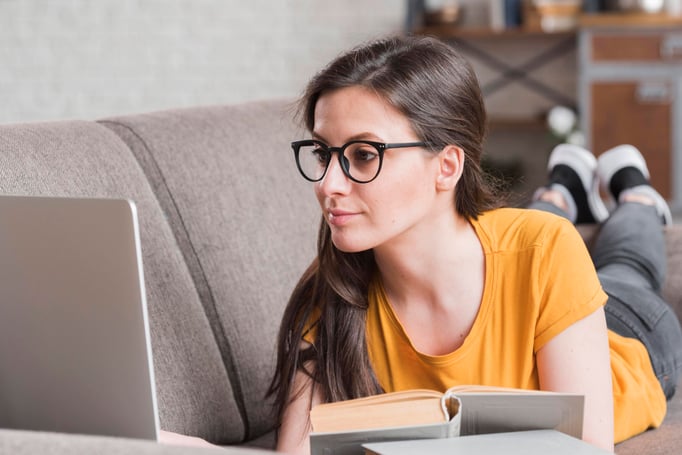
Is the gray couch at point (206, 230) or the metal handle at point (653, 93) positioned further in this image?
the metal handle at point (653, 93)

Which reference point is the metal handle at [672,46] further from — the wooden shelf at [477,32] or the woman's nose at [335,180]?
the woman's nose at [335,180]

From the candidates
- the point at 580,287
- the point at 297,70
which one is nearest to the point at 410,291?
the point at 580,287

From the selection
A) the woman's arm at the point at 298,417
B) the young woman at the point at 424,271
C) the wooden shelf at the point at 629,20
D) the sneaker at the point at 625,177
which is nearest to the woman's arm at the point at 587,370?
the young woman at the point at 424,271

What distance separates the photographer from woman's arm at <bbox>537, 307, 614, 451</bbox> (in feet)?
4.22

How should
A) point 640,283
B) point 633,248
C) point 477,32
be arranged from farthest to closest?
1. point 477,32
2. point 633,248
3. point 640,283

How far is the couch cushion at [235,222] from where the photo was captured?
1.66 metres

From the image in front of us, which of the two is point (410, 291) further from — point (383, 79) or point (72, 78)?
point (72, 78)

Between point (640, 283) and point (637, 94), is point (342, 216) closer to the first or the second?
point (640, 283)

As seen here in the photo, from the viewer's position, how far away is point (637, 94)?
4504mm

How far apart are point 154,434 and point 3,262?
0.24m

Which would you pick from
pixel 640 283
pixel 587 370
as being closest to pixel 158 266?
pixel 587 370

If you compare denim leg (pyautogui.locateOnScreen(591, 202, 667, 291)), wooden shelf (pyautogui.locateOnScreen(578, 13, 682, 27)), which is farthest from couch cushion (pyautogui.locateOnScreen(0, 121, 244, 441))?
wooden shelf (pyautogui.locateOnScreen(578, 13, 682, 27))

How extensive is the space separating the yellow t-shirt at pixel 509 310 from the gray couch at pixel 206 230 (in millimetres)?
275

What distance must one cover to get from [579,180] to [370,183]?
1447 mm
